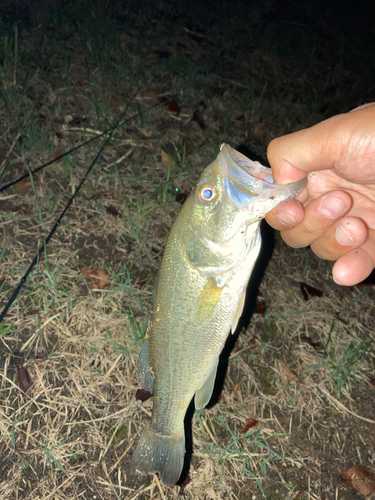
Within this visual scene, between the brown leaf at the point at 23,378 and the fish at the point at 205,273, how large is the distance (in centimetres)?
132

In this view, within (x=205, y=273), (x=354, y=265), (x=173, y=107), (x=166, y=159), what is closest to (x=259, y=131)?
(x=173, y=107)

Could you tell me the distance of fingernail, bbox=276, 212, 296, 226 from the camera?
2451mm

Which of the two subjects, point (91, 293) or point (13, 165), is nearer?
point (91, 293)

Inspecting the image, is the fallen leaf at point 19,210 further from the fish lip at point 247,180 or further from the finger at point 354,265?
the finger at point 354,265

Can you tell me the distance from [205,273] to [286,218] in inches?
31.2

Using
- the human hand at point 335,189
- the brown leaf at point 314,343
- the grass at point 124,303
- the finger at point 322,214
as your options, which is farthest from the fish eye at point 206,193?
the brown leaf at point 314,343

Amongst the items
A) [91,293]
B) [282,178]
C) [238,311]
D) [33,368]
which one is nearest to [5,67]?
[91,293]

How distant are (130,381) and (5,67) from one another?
4.23 m

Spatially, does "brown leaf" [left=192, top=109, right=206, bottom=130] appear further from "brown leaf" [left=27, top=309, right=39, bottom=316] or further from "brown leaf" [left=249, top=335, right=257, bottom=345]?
"brown leaf" [left=27, top=309, right=39, bottom=316]

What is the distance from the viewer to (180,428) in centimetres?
233

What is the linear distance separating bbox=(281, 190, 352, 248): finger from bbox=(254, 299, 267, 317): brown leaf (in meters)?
1.24

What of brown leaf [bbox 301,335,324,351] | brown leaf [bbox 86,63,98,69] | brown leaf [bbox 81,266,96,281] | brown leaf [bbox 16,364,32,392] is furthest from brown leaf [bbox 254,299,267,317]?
brown leaf [bbox 86,63,98,69]

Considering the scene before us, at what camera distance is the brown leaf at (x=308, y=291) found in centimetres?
390

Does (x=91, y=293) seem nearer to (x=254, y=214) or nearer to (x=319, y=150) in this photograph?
(x=254, y=214)
